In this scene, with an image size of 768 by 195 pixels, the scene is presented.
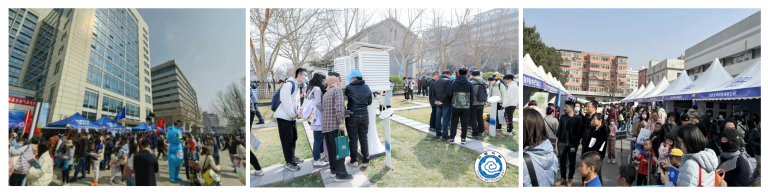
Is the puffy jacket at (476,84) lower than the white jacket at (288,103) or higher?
higher

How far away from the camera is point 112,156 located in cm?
318

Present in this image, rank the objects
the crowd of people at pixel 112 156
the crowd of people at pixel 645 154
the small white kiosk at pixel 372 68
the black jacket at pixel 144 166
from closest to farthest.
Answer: the crowd of people at pixel 645 154, the crowd of people at pixel 112 156, the black jacket at pixel 144 166, the small white kiosk at pixel 372 68

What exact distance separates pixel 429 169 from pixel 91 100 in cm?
387

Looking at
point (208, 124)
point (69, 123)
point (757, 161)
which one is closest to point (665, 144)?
point (757, 161)

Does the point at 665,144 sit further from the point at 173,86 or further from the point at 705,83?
the point at 173,86

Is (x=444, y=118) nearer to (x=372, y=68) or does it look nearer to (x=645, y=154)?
(x=372, y=68)

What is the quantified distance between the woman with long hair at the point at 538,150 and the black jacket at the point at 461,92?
4.83 feet

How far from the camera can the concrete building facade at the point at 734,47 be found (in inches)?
123

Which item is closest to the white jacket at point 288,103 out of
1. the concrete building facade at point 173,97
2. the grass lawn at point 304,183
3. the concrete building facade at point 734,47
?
the grass lawn at point 304,183

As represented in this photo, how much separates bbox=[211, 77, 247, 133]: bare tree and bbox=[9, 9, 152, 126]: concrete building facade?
2.89 feet

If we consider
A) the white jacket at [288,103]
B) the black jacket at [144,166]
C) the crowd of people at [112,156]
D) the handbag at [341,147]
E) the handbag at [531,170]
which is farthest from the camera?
the black jacket at [144,166]

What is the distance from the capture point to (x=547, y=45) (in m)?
3.22

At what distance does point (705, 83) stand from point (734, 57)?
33.3 inches

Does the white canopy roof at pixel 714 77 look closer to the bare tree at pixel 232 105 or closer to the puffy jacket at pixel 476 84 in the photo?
the puffy jacket at pixel 476 84
